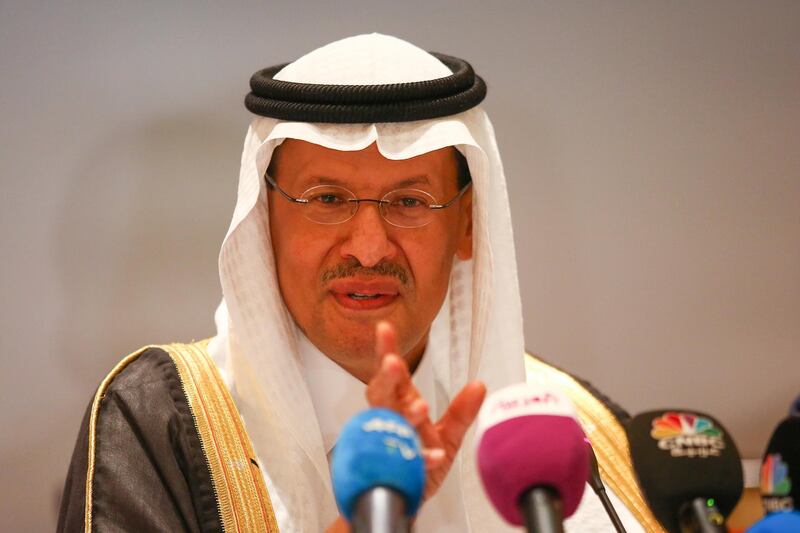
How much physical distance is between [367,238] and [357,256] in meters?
0.04

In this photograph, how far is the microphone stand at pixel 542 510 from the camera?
81 centimetres

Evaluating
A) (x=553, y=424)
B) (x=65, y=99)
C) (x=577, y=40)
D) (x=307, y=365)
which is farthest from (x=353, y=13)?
(x=553, y=424)

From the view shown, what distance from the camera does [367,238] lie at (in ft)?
5.66

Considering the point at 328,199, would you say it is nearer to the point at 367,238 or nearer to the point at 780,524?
the point at 367,238

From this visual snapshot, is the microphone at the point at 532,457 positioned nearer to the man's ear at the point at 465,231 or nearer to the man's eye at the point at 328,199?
the man's eye at the point at 328,199

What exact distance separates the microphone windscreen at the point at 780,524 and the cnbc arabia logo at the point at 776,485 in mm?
108

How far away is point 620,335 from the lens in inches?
106

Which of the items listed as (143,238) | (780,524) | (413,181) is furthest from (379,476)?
(143,238)

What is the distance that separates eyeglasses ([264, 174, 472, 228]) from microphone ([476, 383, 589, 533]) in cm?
86

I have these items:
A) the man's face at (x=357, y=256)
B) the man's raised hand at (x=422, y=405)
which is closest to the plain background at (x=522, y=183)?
the man's face at (x=357, y=256)

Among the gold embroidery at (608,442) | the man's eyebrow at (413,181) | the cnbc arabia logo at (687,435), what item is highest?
the man's eyebrow at (413,181)

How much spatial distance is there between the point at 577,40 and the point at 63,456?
1789mm

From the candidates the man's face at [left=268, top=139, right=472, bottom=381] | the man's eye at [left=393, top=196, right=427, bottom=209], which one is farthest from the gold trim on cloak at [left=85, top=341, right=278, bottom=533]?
the man's eye at [left=393, top=196, right=427, bottom=209]

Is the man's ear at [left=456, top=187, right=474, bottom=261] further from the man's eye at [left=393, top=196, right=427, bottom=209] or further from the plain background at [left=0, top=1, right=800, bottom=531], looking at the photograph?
the plain background at [left=0, top=1, right=800, bottom=531]
